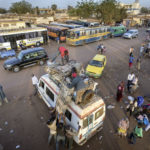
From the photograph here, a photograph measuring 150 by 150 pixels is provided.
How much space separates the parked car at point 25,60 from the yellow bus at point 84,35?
8.28m

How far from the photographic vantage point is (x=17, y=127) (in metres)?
6.02

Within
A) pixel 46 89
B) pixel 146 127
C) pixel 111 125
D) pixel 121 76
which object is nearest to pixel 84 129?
pixel 111 125

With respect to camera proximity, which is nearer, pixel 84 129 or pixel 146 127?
pixel 84 129

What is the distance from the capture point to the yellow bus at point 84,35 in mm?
19219

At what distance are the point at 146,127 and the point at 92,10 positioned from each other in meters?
41.8

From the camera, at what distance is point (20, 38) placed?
16984 millimetres

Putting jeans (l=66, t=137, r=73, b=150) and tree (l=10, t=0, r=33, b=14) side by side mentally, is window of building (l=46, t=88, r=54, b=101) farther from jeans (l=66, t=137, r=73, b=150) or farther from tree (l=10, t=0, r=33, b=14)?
tree (l=10, t=0, r=33, b=14)

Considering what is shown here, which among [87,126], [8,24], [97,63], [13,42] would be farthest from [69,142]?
[8,24]

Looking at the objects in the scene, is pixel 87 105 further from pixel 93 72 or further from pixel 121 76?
pixel 121 76

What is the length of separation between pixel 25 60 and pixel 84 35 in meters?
11.8

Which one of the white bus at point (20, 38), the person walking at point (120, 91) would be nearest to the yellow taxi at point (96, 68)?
the person walking at point (120, 91)

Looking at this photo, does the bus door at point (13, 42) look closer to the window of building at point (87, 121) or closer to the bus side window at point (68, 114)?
the bus side window at point (68, 114)

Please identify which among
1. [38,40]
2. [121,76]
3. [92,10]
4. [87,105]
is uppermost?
[92,10]

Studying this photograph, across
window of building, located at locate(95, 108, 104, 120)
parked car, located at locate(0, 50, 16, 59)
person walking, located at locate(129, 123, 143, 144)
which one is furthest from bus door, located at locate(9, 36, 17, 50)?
person walking, located at locate(129, 123, 143, 144)
